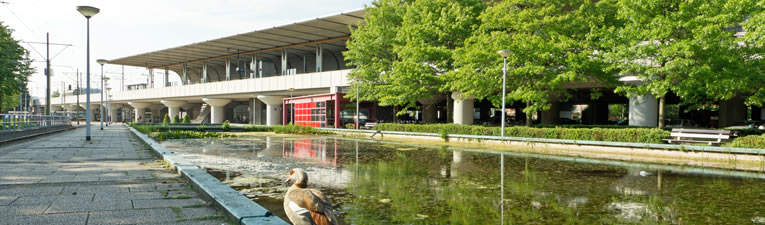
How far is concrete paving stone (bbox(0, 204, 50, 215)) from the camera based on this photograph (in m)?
5.20

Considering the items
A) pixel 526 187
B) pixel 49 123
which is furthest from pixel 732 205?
pixel 49 123

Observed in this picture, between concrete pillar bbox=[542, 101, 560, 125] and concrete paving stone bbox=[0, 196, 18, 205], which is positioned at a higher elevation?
concrete pillar bbox=[542, 101, 560, 125]

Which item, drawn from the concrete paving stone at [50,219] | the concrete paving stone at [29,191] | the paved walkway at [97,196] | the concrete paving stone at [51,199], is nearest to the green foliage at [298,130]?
the paved walkway at [97,196]

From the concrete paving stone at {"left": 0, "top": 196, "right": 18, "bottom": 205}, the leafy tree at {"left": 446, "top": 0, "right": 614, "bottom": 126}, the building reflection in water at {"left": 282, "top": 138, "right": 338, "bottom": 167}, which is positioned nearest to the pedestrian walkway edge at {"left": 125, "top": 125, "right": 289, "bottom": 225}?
the concrete paving stone at {"left": 0, "top": 196, "right": 18, "bottom": 205}

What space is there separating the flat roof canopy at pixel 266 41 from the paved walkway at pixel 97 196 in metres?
24.0

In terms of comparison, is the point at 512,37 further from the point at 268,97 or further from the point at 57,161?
the point at 268,97

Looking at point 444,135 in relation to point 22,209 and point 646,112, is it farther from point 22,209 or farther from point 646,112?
point 22,209

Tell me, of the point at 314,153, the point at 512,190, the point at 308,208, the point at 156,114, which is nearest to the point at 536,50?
the point at 314,153

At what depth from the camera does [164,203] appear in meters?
5.94

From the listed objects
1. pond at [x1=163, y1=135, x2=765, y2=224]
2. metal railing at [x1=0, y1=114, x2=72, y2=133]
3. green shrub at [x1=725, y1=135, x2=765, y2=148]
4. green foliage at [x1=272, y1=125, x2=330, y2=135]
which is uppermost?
metal railing at [x1=0, y1=114, x2=72, y2=133]

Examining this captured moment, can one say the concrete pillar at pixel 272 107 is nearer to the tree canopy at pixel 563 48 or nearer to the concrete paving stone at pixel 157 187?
the tree canopy at pixel 563 48

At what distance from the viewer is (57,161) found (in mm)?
11133

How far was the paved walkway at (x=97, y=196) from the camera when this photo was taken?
199 inches

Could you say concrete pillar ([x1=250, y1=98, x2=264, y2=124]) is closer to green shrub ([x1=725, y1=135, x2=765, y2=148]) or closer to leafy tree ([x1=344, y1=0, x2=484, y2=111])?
leafy tree ([x1=344, y1=0, x2=484, y2=111])
